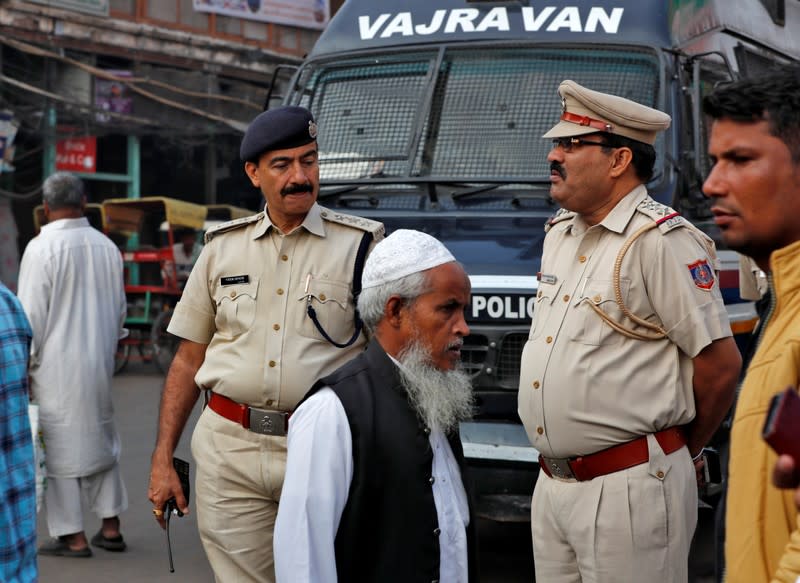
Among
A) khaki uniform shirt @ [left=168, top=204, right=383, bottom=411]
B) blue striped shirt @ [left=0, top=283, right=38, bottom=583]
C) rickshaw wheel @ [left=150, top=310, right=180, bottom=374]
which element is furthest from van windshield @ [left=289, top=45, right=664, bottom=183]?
rickshaw wheel @ [left=150, top=310, right=180, bottom=374]

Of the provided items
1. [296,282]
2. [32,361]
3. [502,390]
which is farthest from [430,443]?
[32,361]

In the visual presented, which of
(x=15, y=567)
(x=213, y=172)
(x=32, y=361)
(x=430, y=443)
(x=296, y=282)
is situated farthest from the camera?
(x=213, y=172)

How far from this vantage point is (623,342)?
12.0ft

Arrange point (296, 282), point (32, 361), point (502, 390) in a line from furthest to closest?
point (32, 361) < point (502, 390) < point (296, 282)

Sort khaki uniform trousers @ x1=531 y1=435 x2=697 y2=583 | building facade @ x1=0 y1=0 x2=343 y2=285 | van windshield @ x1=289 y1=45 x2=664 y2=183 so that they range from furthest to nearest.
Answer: building facade @ x1=0 y1=0 x2=343 y2=285
van windshield @ x1=289 y1=45 x2=664 y2=183
khaki uniform trousers @ x1=531 y1=435 x2=697 y2=583

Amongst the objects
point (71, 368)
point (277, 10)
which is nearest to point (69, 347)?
point (71, 368)

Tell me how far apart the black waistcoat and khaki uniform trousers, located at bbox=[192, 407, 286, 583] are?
134cm

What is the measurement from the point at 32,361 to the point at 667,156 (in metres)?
3.44

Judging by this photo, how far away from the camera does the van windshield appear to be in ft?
21.1

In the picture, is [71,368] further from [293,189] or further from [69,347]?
[293,189]

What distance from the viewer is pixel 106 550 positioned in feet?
22.8

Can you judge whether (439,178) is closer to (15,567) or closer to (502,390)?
(502,390)

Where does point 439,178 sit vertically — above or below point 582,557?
above

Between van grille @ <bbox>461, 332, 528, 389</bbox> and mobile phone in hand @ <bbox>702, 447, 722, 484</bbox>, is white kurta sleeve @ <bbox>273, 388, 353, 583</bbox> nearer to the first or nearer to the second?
mobile phone in hand @ <bbox>702, 447, 722, 484</bbox>
